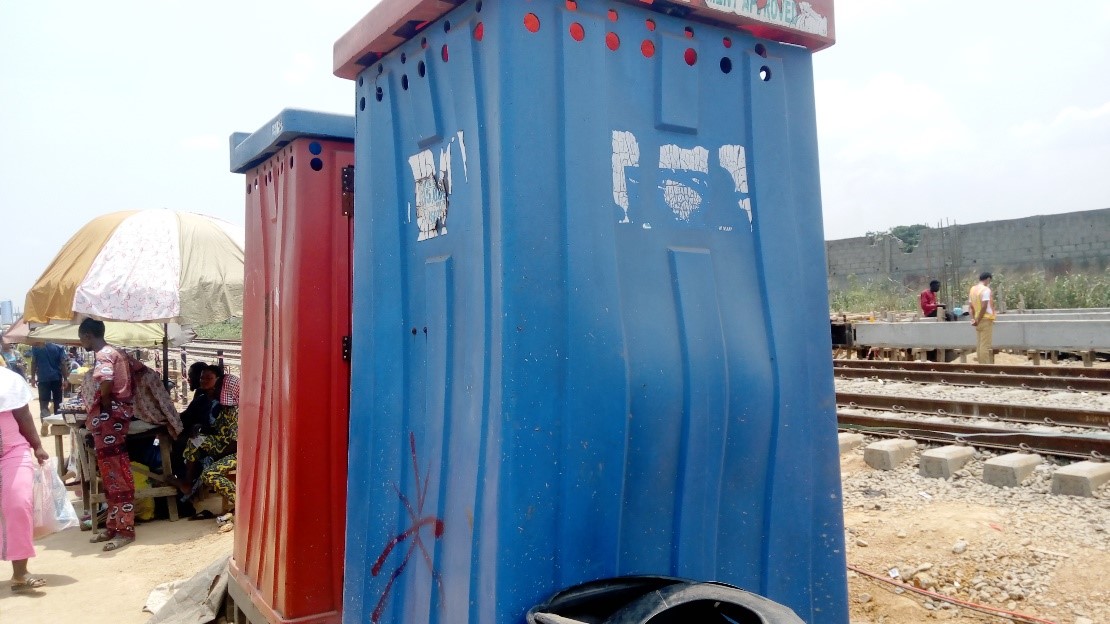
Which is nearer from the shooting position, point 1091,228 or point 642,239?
point 642,239

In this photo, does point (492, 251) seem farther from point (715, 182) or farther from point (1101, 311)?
point (1101, 311)

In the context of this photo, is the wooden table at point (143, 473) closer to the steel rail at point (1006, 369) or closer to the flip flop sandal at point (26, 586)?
the flip flop sandal at point (26, 586)

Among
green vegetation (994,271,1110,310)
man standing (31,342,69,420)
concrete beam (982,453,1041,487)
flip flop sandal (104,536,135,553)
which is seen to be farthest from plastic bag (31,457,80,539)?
green vegetation (994,271,1110,310)

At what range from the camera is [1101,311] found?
61.3 ft

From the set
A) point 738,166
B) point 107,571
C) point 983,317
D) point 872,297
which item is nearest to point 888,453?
point 738,166

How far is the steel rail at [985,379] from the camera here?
1046 centimetres

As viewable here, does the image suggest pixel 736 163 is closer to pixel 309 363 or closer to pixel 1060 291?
pixel 309 363

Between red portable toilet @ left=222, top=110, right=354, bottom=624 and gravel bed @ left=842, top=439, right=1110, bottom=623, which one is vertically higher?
red portable toilet @ left=222, top=110, right=354, bottom=624

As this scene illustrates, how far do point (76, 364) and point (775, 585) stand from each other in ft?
69.0

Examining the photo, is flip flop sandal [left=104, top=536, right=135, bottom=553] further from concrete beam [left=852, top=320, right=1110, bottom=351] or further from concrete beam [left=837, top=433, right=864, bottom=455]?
concrete beam [left=852, top=320, right=1110, bottom=351]

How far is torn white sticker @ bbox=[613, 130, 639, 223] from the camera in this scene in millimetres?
1883

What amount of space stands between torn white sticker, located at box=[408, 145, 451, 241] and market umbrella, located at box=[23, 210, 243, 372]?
5.07 m

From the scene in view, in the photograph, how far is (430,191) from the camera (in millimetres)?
2127

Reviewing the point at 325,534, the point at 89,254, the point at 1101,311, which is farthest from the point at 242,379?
the point at 1101,311
